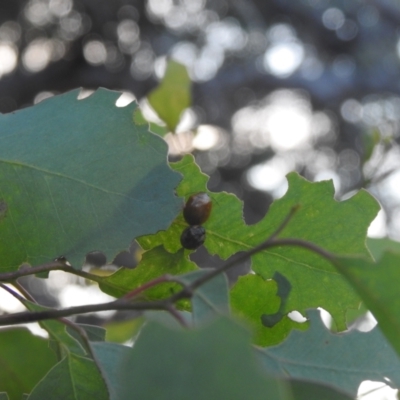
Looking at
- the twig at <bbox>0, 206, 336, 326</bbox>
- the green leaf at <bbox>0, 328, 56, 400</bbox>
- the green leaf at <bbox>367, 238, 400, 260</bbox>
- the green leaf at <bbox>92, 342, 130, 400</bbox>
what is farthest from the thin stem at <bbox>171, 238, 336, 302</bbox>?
the green leaf at <bbox>367, 238, 400, 260</bbox>

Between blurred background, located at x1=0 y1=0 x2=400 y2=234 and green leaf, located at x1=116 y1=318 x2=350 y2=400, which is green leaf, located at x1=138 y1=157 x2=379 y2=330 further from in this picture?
blurred background, located at x1=0 y1=0 x2=400 y2=234

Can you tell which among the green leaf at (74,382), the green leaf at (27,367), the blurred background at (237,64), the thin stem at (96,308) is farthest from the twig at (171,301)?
the blurred background at (237,64)

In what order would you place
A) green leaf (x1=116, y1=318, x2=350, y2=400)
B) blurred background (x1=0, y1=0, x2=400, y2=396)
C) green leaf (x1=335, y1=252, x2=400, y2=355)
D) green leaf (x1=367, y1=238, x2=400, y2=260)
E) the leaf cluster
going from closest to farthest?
green leaf (x1=116, y1=318, x2=350, y2=400) < green leaf (x1=335, y1=252, x2=400, y2=355) < the leaf cluster < green leaf (x1=367, y1=238, x2=400, y2=260) < blurred background (x1=0, y1=0, x2=400, y2=396)

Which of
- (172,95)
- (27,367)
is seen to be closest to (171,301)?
(27,367)

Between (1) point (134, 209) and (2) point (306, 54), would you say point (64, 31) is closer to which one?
(2) point (306, 54)

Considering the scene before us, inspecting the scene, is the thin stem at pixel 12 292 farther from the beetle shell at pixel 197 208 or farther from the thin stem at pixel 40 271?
the beetle shell at pixel 197 208

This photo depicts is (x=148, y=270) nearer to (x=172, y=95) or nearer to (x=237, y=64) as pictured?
(x=172, y=95)
